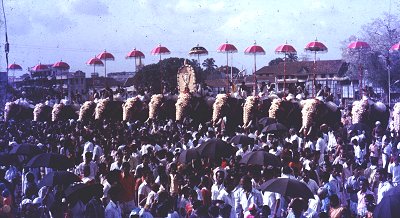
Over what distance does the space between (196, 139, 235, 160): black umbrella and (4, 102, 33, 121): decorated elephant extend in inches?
554

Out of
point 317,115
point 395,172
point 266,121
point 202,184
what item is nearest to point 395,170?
point 395,172

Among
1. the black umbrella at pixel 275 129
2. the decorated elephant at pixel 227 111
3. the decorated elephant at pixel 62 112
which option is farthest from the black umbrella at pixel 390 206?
the decorated elephant at pixel 62 112

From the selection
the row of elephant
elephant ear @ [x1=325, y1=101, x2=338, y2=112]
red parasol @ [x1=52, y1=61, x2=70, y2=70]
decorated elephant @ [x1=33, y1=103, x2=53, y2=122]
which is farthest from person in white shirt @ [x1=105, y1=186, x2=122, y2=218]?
red parasol @ [x1=52, y1=61, x2=70, y2=70]

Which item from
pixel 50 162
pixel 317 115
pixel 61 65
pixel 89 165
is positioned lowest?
pixel 89 165

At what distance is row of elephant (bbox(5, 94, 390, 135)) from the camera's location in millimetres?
17594

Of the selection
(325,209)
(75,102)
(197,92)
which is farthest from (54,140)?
(325,209)

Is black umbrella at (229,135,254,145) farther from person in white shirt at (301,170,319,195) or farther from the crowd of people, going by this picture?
person in white shirt at (301,170,319,195)

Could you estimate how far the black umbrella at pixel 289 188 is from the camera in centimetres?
775

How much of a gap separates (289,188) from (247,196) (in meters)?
1.04

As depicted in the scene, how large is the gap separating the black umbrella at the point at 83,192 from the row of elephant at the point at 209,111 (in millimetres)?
10316

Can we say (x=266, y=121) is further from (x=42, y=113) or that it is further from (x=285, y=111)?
(x=42, y=113)

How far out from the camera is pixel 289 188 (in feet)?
25.6

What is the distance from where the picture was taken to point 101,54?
86.7 ft

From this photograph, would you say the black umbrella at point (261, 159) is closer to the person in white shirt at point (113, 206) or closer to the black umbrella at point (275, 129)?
the person in white shirt at point (113, 206)
